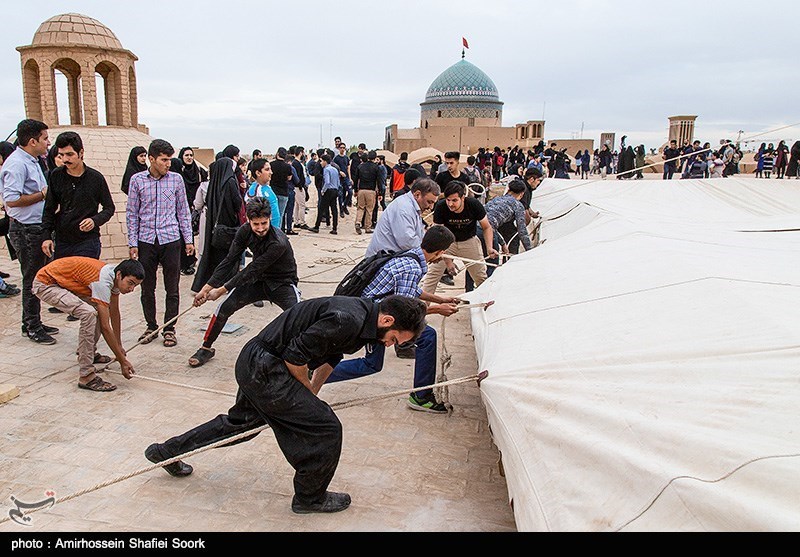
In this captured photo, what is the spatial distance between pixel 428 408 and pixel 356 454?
2.66 feet

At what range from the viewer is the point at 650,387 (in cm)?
246

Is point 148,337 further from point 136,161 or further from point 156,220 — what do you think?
point 136,161

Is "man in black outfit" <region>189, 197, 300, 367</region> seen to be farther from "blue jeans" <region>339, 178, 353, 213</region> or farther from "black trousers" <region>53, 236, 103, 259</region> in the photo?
"blue jeans" <region>339, 178, 353, 213</region>

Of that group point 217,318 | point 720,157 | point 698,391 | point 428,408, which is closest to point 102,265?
point 217,318

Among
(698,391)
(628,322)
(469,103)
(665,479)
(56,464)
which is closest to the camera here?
(665,479)

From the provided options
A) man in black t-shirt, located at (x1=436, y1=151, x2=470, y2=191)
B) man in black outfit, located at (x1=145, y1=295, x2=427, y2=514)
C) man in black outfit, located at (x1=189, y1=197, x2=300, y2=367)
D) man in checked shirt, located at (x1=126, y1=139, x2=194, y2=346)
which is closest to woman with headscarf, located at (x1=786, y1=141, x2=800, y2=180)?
man in black t-shirt, located at (x1=436, y1=151, x2=470, y2=191)

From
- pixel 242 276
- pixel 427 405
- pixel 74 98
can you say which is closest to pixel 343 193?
pixel 74 98

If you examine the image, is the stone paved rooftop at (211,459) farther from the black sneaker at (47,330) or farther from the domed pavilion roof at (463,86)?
the domed pavilion roof at (463,86)

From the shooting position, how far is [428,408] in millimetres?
4477

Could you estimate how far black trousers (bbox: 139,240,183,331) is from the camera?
218 inches

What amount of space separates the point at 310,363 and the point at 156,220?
10.3 ft

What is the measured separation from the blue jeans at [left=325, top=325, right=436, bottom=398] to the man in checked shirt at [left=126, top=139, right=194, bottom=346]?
2.25 metres

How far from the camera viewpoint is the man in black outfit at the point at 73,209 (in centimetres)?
525

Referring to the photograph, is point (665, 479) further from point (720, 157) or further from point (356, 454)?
point (720, 157)
